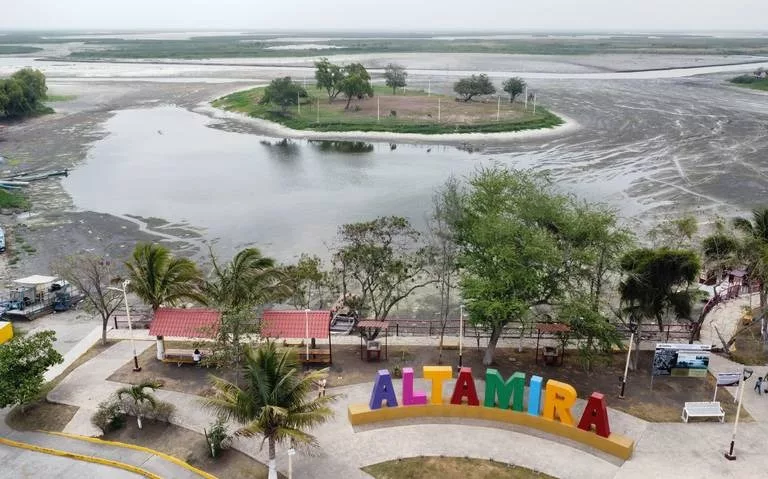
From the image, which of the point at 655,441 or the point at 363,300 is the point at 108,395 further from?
the point at 655,441

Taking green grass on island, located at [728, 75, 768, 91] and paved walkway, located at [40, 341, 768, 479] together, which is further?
green grass on island, located at [728, 75, 768, 91]

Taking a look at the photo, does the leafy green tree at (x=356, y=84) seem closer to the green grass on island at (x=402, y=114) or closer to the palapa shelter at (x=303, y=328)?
the green grass on island at (x=402, y=114)

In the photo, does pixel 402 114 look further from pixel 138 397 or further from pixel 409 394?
pixel 138 397

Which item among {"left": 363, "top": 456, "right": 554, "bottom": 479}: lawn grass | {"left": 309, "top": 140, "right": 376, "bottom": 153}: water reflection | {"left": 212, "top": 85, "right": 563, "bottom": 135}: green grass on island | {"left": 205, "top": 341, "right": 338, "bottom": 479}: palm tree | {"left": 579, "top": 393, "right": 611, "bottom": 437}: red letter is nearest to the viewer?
{"left": 205, "top": 341, "right": 338, "bottom": 479}: palm tree

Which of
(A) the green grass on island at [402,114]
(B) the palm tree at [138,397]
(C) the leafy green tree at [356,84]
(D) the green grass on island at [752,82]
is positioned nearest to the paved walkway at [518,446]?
(B) the palm tree at [138,397]

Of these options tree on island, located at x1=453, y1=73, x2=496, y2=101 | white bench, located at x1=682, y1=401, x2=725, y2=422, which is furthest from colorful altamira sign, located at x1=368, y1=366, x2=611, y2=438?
tree on island, located at x1=453, y1=73, x2=496, y2=101

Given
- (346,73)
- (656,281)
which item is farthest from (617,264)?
(346,73)

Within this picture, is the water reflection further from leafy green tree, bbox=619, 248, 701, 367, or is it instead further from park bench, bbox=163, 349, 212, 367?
leafy green tree, bbox=619, 248, 701, 367
